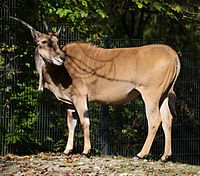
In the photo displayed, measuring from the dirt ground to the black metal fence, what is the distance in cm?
217

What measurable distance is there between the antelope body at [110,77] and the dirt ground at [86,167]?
0.66 m

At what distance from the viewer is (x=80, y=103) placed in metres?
9.94

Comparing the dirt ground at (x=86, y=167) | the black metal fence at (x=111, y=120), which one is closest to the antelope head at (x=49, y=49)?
the dirt ground at (x=86, y=167)

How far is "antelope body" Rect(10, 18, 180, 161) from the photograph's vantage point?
9773 mm

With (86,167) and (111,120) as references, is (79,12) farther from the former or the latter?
(86,167)

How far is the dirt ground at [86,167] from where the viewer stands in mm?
8359

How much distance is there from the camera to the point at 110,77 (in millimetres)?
10078

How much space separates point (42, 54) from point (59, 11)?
1.47 metres

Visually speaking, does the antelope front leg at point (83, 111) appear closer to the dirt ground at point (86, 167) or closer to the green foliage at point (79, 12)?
the dirt ground at point (86, 167)

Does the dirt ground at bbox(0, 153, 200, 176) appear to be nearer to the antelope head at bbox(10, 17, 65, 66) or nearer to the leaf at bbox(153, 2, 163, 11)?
the antelope head at bbox(10, 17, 65, 66)

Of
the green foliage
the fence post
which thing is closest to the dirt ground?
the fence post

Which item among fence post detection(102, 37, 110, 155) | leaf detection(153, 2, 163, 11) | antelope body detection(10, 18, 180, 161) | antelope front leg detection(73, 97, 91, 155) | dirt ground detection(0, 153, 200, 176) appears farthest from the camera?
fence post detection(102, 37, 110, 155)

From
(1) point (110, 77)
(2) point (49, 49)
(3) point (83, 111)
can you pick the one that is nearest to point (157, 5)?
(1) point (110, 77)

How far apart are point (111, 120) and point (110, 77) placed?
242 cm
